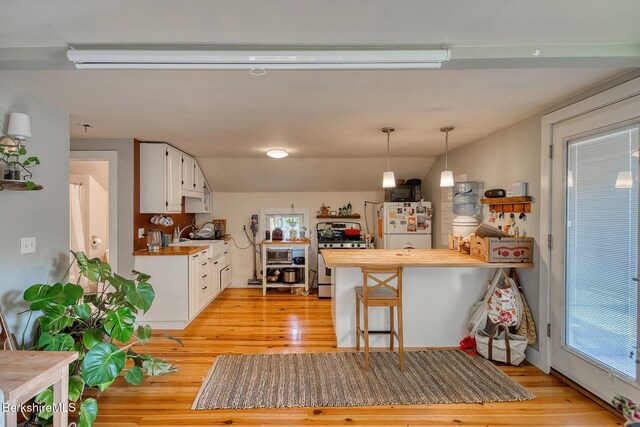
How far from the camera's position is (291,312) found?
14.5 feet

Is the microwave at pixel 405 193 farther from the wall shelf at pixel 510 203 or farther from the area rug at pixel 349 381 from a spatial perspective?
the area rug at pixel 349 381

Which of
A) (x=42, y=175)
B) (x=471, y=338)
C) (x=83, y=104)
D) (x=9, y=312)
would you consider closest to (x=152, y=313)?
(x=9, y=312)

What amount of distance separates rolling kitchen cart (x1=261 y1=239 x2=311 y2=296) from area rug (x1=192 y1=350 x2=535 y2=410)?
230cm

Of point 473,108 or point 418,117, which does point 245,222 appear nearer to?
point 418,117

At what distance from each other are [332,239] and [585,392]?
3689 mm

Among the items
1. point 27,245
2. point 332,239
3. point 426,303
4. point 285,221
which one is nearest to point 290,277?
point 332,239

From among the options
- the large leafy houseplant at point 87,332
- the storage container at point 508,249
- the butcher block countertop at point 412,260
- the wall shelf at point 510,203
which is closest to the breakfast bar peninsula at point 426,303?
the butcher block countertop at point 412,260

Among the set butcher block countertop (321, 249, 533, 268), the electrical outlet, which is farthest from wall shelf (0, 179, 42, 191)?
butcher block countertop (321, 249, 533, 268)

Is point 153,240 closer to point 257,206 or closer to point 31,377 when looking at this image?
point 257,206

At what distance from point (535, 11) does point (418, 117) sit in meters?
1.56

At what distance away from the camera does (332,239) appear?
551 centimetres

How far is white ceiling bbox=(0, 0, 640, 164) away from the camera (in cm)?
140

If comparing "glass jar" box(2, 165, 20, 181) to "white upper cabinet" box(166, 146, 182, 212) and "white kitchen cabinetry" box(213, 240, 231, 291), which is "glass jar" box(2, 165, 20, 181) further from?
"white kitchen cabinetry" box(213, 240, 231, 291)

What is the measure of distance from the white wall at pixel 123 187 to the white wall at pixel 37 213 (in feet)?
3.11
